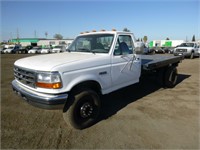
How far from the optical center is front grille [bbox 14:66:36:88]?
308 cm

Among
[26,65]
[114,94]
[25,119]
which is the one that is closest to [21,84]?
[26,65]

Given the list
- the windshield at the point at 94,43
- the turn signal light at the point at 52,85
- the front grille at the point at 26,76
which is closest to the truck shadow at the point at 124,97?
the turn signal light at the point at 52,85

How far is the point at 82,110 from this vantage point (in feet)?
11.2

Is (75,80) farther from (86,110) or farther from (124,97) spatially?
(124,97)

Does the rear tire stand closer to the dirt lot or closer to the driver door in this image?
the dirt lot

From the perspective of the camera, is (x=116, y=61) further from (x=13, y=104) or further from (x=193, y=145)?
(x=13, y=104)

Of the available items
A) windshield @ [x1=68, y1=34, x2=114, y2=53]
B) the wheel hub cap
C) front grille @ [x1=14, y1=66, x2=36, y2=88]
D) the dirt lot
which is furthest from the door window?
front grille @ [x1=14, y1=66, x2=36, y2=88]

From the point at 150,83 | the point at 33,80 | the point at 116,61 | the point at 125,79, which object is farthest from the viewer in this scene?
the point at 150,83

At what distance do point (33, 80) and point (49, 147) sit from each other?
1251 mm

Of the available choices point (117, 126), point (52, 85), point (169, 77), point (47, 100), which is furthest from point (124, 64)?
point (169, 77)

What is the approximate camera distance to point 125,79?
4.40m

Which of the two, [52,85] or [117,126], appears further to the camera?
[117,126]

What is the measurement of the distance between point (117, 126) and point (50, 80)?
5.83ft

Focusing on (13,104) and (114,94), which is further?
(114,94)
